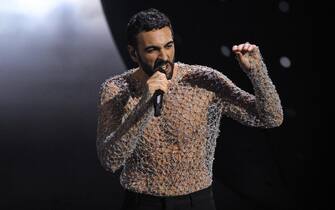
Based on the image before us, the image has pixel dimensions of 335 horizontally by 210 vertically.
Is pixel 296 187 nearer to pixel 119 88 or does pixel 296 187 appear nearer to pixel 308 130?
pixel 308 130

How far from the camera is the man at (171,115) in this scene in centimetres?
92

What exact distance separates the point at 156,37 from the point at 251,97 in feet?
0.65

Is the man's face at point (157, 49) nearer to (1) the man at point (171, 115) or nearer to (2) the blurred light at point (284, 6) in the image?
(1) the man at point (171, 115)

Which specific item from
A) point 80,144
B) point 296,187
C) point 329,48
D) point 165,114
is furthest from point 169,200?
point 80,144

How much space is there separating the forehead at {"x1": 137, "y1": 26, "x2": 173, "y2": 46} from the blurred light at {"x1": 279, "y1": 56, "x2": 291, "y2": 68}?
0.71 m

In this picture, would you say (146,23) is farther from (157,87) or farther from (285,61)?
(285,61)

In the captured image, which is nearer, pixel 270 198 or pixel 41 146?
pixel 270 198

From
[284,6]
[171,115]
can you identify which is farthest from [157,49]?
[284,6]

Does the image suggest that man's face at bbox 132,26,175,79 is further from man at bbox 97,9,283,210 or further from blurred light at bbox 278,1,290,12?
blurred light at bbox 278,1,290,12

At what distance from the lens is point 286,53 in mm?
1549

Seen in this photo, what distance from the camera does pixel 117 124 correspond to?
0.95m

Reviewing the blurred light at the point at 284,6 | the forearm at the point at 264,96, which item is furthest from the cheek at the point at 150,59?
the blurred light at the point at 284,6

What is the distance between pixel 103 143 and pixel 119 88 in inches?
4.3

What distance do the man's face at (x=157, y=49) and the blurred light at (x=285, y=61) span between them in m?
0.71
